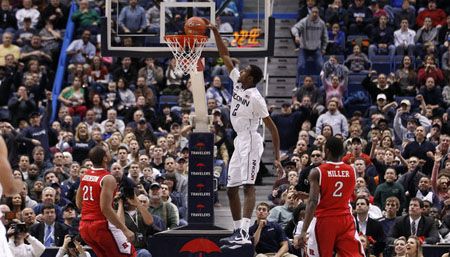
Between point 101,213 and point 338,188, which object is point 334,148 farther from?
point 101,213

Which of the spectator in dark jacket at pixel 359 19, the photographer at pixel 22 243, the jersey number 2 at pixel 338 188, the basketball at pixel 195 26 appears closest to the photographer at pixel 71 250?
the photographer at pixel 22 243

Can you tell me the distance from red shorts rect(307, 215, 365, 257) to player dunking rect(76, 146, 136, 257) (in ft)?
7.12

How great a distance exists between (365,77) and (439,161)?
4.95m

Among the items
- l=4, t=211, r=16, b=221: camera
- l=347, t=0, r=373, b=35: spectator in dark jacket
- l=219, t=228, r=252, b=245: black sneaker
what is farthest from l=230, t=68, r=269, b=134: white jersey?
l=347, t=0, r=373, b=35: spectator in dark jacket

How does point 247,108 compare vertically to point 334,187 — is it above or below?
above

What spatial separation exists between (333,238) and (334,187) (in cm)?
57

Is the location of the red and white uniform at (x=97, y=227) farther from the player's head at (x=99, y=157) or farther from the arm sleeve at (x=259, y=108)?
the arm sleeve at (x=259, y=108)

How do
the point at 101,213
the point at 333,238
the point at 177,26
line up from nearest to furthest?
the point at 333,238, the point at 101,213, the point at 177,26

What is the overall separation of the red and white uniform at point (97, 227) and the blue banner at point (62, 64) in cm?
1134

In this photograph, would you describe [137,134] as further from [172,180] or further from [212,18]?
[212,18]

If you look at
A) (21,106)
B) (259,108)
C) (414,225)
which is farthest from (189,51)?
(21,106)

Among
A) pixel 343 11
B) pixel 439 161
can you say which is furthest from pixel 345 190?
pixel 343 11

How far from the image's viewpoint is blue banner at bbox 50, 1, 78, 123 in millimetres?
27481

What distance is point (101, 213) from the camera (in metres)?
15.7
